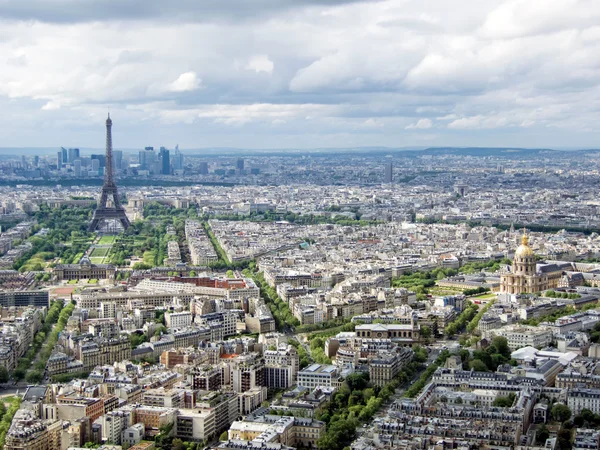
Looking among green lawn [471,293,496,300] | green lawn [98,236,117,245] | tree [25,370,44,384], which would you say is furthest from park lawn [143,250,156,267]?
tree [25,370,44,384]

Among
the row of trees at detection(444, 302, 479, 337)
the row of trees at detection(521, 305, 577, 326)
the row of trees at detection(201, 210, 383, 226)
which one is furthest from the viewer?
the row of trees at detection(201, 210, 383, 226)

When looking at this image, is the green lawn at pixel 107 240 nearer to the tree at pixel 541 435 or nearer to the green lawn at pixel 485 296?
the green lawn at pixel 485 296

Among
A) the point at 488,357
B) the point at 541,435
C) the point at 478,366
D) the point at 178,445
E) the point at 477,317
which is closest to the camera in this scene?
the point at 178,445

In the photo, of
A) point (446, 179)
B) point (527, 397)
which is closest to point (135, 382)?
point (527, 397)

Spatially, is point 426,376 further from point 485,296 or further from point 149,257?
point 149,257

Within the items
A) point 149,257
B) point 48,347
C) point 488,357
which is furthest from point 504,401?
point 149,257

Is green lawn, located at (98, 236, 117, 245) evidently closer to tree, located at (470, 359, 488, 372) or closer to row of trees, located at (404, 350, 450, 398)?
row of trees, located at (404, 350, 450, 398)
